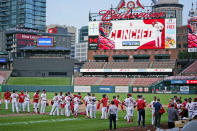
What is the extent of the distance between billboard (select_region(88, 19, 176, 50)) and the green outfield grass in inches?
458

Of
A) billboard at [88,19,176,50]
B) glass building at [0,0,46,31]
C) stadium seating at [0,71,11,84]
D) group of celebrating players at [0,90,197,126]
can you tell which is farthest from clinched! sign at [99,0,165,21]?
glass building at [0,0,46,31]

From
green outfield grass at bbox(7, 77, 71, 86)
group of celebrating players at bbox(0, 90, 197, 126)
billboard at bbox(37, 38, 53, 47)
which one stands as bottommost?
green outfield grass at bbox(7, 77, 71, 86)

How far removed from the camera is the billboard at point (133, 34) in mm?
81938

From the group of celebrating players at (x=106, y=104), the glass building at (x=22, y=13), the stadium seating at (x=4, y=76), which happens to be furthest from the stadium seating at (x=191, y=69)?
the glass building at (x=22, y=13)

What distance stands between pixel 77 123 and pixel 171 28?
63.0 meters

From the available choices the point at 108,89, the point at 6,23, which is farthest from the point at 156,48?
the point at 6,23

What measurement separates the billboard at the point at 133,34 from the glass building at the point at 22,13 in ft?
254

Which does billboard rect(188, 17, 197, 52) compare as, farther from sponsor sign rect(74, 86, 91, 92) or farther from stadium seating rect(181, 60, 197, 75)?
sponsor sign rect(74, 86, 91, 92)

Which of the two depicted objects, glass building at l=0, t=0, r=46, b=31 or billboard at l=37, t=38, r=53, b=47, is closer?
billboard at l=37, t=38, r=53, b=47

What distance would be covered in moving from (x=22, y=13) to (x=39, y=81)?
3418 inches

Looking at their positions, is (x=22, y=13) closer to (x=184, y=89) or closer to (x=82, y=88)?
(x=82, y=88)

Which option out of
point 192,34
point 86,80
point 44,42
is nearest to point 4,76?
point 44,42

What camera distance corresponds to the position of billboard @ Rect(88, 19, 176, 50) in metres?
81.9

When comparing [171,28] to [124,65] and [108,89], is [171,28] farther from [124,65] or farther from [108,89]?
[108,89]
